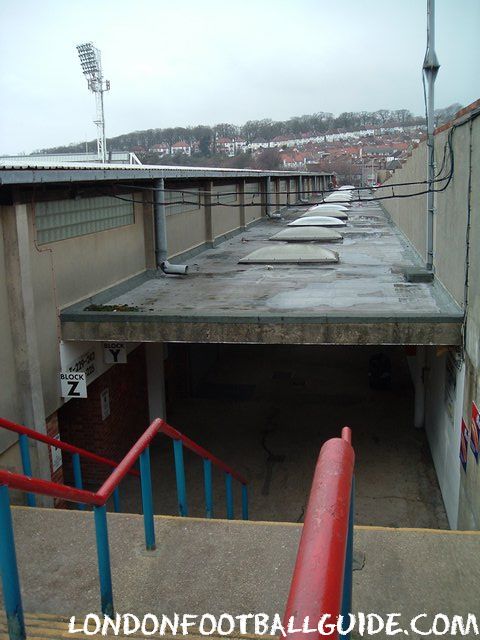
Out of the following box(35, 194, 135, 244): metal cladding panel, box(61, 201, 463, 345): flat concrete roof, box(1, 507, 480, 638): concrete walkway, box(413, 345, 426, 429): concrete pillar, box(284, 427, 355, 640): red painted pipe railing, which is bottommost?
box(413, 345, 426, 429): concrete pillar

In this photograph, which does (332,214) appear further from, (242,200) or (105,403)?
(105,403)

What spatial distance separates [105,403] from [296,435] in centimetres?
402

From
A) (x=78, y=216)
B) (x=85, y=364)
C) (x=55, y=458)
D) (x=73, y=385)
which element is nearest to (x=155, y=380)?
(x=85, y=364)

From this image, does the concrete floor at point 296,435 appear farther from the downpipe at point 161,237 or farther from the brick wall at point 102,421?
the downpipe at point 161,237

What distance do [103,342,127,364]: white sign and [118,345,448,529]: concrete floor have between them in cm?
236

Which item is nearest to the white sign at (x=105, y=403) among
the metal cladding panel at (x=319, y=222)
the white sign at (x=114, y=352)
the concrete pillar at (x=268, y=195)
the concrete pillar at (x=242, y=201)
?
the white sign at (x=114, y=352)

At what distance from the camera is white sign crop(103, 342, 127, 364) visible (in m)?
9.46

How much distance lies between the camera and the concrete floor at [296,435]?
32.1ft

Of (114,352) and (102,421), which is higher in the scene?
(114,352)

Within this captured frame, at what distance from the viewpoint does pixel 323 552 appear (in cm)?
138

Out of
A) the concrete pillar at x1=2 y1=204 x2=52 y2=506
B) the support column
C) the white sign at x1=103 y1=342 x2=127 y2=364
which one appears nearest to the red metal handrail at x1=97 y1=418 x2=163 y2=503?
the concrete pillar at x1=2 y1=204 x2=52 y2=506

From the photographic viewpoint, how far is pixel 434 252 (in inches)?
453

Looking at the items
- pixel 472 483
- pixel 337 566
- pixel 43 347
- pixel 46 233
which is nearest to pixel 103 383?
pixel 43 347

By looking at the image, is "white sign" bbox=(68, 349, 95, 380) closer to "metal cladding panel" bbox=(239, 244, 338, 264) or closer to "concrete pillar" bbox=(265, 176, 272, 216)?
"metal cladding panel" bbox=(239, 244, 338, 264)
